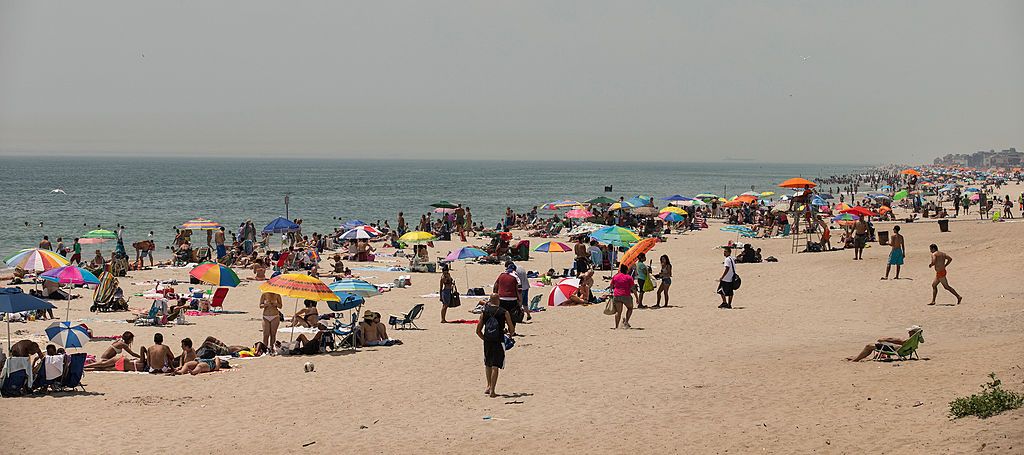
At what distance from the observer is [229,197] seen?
86188mm

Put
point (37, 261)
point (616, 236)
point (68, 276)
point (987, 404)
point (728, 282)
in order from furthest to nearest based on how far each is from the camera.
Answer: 1. point (616, 236)
2. point (37, 261)
3. point (728, 282)
4. point (68, 276)
5. point (987, 404)

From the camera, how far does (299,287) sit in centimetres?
1358

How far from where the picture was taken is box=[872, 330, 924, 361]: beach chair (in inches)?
447

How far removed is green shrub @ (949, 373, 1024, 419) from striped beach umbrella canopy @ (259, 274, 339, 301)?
8.76 m

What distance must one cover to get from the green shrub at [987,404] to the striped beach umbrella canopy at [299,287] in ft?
28.7

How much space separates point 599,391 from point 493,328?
4.94 feet

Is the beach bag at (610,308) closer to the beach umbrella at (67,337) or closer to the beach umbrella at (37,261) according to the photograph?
the beach umbrella at (67,337)

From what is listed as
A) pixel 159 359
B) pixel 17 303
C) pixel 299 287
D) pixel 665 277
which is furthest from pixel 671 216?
pixel 17 303

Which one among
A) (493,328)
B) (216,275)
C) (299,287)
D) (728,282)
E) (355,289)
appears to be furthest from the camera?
(728,282)

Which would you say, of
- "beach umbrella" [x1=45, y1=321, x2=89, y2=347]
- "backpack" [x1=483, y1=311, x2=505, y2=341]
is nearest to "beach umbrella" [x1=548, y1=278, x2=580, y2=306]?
"backpack" [x1=483, y1=311, x2=505, y2=341]

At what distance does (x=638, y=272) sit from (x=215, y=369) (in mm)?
8653

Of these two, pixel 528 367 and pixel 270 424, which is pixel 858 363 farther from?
pixel 270 424

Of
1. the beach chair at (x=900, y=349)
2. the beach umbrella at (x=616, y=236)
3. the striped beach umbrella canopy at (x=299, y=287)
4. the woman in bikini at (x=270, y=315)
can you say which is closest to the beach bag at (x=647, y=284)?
the beach umbrella at (x=616, y=236)

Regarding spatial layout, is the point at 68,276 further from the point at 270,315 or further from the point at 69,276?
the point at 270,315
